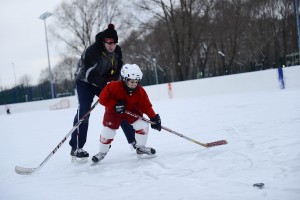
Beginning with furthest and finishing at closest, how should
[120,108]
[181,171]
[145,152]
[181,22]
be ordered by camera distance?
[181,22] → [145,152] → [120,108] → [181,171]

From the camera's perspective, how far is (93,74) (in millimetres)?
3678

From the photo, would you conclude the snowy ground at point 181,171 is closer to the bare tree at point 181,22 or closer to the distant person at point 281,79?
the distant person at point 281,79

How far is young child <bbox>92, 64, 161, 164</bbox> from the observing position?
3424 mm

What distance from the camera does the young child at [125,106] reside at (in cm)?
342

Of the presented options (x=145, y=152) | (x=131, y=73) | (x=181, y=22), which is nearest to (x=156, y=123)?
(x=145, y=152)

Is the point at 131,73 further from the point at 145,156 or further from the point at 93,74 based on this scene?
the point at 145,156

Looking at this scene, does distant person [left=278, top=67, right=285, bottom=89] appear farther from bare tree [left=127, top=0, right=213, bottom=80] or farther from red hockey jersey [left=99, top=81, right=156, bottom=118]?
bare tree [left=127, top=0, right=213, bottom=80]

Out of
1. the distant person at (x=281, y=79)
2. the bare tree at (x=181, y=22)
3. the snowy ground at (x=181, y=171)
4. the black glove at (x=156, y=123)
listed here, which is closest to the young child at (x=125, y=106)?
the black glove at (x=156, y=123)

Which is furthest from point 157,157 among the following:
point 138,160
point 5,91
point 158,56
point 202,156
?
point 158,56

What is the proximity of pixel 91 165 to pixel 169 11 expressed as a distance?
70.5 ft

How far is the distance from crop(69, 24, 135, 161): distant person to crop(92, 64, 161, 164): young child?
10.3 inches

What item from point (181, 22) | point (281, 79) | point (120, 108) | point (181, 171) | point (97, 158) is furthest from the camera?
point (181, 22)

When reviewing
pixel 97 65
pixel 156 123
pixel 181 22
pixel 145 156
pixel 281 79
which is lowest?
pixel 145 156

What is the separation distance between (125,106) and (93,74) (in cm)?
52
